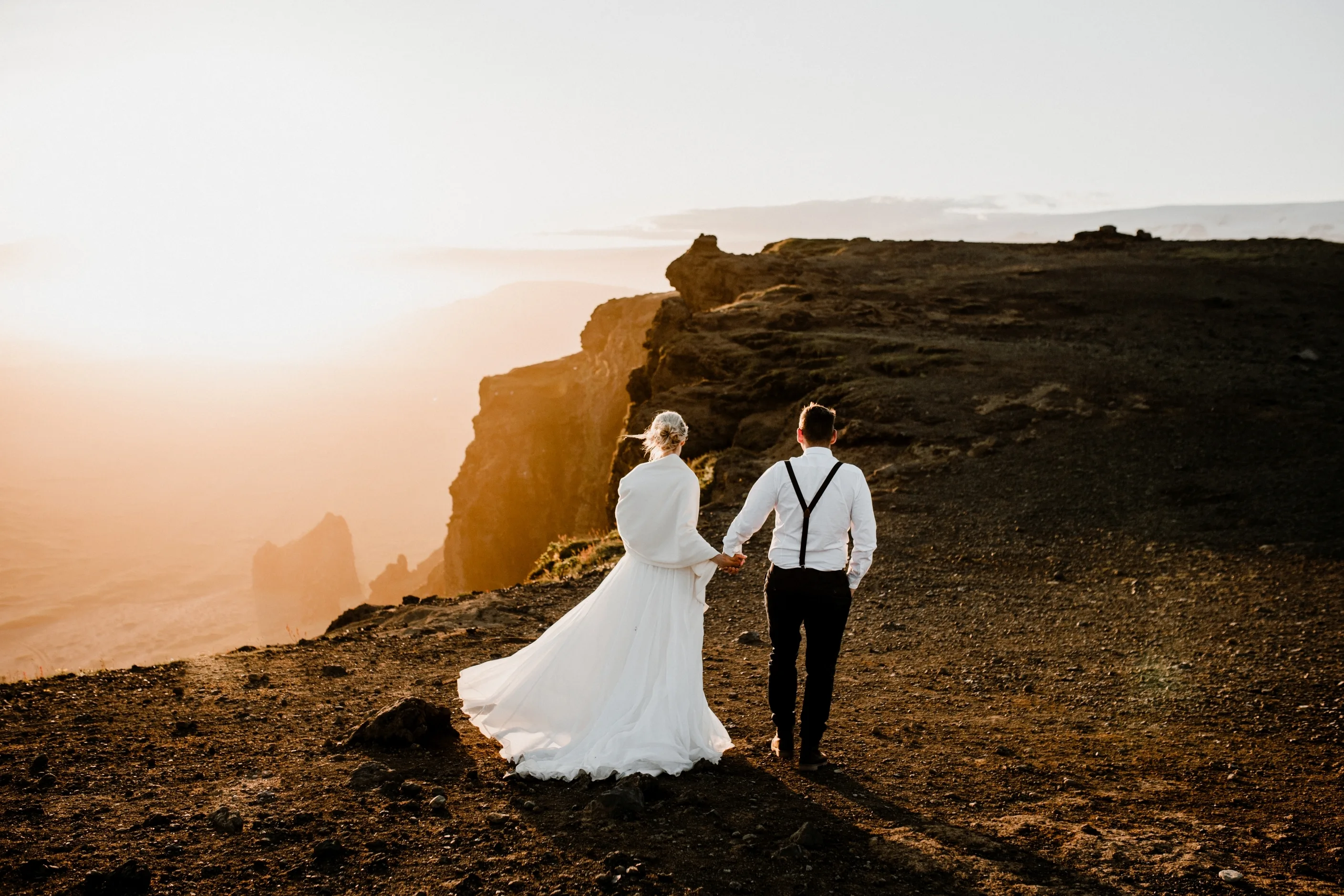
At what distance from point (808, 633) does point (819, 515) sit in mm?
961

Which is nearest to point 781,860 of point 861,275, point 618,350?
point 861,275

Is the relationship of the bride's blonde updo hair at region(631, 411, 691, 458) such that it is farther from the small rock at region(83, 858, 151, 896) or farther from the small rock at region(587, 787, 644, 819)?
the small rock at region(83, 858, 151, 896)

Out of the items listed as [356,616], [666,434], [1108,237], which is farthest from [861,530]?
[1108,237]

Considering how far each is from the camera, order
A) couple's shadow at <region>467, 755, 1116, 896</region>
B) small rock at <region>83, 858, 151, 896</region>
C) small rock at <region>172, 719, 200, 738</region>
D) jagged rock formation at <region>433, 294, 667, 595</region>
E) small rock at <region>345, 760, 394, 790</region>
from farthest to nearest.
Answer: jagged rock formation at <region>433, 294, 667, 595</region> < small rock at <region>172, 719, 200, 738</region> < small rock at <region>345, 760, 394, 790</region> < couple's shadow at <region>467, 755, 1116, 896</region> < small rock at <region>83, 858, 151, 896</region>

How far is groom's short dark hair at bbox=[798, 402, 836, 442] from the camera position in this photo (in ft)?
19.3

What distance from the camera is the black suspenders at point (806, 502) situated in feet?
19.0

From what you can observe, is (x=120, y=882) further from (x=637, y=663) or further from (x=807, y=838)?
(x=807, y=838)

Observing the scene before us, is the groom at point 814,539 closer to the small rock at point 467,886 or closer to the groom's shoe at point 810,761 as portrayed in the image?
the groom's shoe at point 810,761

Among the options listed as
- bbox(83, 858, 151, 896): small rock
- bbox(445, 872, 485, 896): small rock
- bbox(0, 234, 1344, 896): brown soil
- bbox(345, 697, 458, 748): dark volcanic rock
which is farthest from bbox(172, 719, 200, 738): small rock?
bbox(445, 872, 485, 896): small rock

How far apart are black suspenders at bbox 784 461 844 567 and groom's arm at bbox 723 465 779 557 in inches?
4.9

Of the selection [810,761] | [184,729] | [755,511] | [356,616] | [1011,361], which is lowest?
[356,616]

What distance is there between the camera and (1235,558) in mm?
12070

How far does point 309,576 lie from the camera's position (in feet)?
327

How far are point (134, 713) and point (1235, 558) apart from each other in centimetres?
1346
